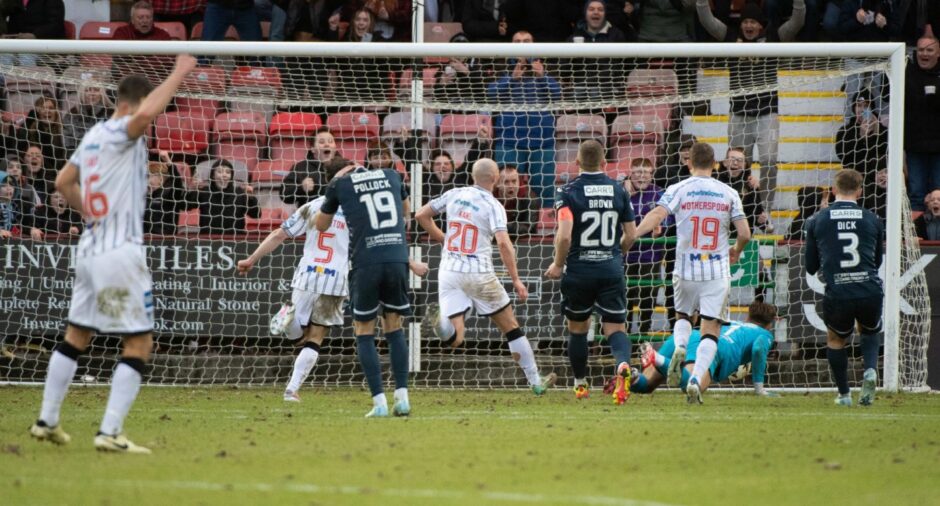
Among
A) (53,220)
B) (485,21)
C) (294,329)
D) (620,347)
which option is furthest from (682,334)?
(53,220)

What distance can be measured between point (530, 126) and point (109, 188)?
26.0ft

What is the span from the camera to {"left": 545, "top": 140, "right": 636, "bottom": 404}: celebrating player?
1142 centimetres

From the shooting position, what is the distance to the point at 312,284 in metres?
12.3

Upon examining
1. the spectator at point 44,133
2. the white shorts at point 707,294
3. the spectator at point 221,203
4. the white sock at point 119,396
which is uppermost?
the spectator at point 44,133

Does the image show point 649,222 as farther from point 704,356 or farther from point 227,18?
point 227,18

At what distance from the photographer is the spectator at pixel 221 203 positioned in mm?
14375

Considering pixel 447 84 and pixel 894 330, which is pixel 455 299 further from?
pixel 894 330

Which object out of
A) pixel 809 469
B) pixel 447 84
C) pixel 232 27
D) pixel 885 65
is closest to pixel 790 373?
pixel 885 65

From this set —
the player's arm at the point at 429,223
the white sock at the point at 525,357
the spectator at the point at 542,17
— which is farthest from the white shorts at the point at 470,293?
the spectator at the point at 542,17

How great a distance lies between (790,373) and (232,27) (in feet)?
28.5

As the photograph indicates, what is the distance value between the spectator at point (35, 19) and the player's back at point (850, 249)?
10.8 m

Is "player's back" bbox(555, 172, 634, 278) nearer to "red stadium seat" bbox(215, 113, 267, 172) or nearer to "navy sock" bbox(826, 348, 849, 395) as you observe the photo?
"navy sock" bbox(826, 348, 849, 395)

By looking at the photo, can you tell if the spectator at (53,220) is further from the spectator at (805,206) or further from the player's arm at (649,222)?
the spectator at (805,206)

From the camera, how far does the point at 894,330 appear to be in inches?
512
